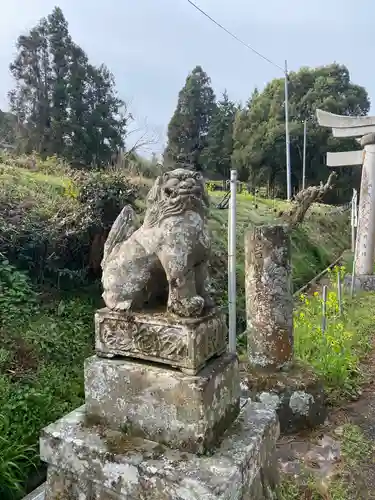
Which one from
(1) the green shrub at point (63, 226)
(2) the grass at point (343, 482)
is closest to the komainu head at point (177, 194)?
(2) the grass at point (343, 482)

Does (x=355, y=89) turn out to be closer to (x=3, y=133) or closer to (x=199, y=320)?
(x=3, y=133)

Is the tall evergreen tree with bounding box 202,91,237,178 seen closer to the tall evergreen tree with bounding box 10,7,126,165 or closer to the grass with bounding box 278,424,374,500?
the tall evergreen tree with bounding box 10,7,126,165

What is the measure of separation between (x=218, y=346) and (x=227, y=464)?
1.51 ft

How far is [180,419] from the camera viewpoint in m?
1.54

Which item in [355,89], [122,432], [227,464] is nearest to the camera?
[227,464]

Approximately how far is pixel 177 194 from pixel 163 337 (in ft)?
1.89

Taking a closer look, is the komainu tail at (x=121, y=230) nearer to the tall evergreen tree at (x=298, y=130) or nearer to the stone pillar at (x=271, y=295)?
the stone pillar at (x=271, y=295)

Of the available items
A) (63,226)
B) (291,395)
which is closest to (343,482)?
(291,395)

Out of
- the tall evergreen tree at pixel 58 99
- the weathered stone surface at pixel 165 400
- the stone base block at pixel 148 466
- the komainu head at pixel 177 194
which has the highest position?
the tall evergreen tree at pixel 58 99

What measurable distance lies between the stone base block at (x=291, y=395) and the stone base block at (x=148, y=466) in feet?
3.84

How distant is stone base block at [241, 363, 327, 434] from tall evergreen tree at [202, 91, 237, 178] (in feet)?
65.5

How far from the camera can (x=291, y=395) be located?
296cm

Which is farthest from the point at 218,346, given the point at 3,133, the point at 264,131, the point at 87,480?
the point at 264,131

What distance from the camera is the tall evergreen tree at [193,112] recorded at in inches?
850
